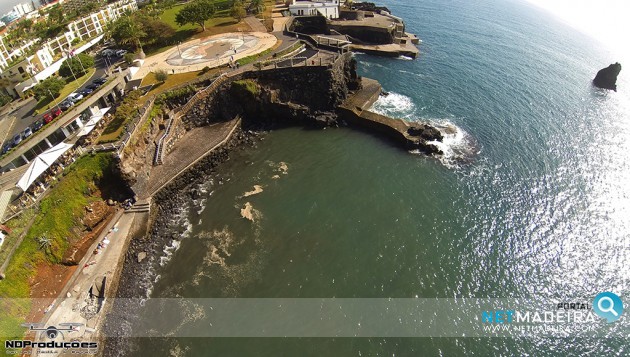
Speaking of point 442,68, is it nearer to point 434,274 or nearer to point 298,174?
point 298,174

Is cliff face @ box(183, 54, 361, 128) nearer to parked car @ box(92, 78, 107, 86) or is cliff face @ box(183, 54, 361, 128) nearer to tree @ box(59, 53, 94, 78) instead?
parked car @ box(92, 78, 107, 86)

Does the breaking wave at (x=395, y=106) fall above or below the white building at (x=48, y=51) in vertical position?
below

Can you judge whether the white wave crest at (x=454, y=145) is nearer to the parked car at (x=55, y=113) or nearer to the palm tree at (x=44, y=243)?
the palm tree at (x=44, y=243)

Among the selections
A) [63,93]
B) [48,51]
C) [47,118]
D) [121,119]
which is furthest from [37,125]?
[48,51]

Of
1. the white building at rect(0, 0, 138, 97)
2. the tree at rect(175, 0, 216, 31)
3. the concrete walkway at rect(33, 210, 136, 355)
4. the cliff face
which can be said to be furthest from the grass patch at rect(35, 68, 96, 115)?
the concrete walkway at rect(33, 210, 136, 355)

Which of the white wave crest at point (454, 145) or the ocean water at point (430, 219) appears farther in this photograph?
the white wave crest at point (454, 145)

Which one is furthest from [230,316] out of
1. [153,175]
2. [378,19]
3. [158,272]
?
[378,19]

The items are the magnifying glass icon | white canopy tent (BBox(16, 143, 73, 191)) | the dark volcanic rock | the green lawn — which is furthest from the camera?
the green lawn

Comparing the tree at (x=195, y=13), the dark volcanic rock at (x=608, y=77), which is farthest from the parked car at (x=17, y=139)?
the dark volcanic rock at (x=608, y=77)
